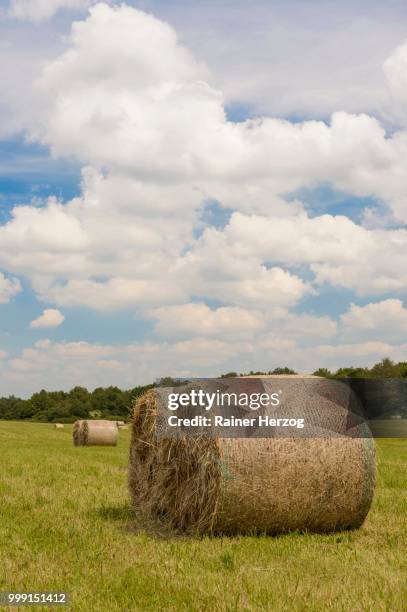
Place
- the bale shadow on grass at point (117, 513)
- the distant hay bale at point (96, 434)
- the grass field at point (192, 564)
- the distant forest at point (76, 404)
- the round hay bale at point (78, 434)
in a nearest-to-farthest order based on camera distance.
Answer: the grass field at point (192, 564) < the bale shadow on grass at point (117, 513) < the distant hay bale at point (96, 434) < the round hay bale at point (78, 434) < the distant forest at point (76, 404)

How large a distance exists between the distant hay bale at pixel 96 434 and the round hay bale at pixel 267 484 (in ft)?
75.9

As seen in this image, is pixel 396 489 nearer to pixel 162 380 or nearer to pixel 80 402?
pixel 162 380

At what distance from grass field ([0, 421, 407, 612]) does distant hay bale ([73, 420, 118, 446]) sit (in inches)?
835

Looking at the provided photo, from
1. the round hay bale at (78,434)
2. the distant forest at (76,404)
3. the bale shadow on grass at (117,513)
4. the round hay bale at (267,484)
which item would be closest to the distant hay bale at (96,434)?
the round hay bale at (78,434)

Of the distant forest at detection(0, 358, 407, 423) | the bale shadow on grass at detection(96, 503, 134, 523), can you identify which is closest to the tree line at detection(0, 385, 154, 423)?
the distant forest at detection(0, 358, 407, 423)

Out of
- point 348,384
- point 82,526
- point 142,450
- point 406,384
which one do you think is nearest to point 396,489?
point 348,384

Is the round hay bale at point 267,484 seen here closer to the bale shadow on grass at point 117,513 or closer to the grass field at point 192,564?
the grass field at point 192,564

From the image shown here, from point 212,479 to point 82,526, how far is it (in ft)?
6.66

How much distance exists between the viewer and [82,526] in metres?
10.7

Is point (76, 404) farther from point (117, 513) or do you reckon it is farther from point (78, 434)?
point (117, 513)

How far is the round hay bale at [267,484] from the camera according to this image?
1009 cm

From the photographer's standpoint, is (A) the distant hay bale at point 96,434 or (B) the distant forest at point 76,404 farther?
(B) the distant forest at point 76,404

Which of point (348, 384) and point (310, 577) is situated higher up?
point (348, 384)

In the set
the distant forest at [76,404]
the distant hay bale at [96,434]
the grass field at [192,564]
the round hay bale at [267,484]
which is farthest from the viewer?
the distant forest at [76,404]
